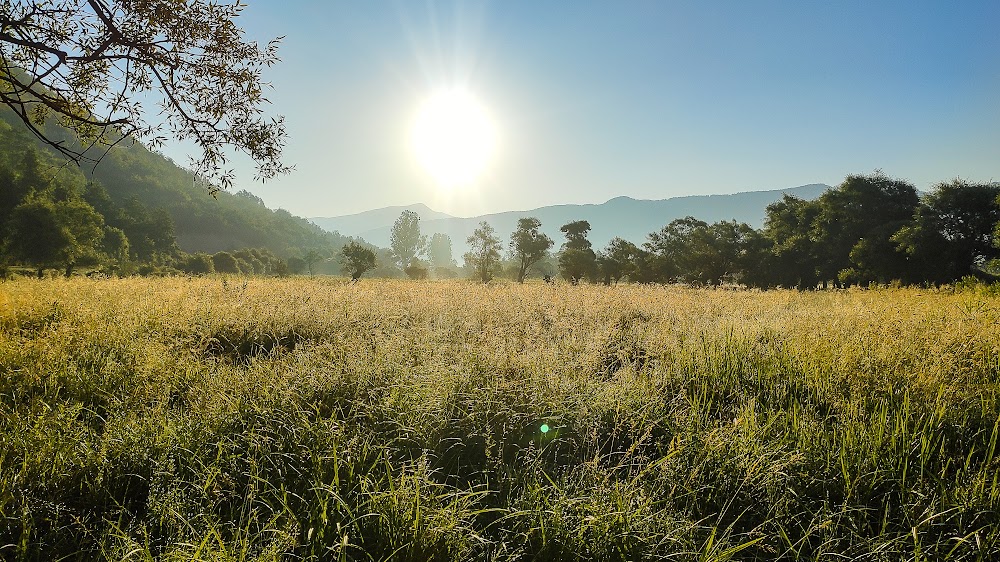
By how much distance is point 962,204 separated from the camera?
26969 mm

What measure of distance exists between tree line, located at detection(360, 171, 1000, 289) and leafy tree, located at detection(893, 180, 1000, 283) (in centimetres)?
5

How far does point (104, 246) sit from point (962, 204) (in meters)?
85.8

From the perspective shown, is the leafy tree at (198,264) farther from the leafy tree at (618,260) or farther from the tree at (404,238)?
the tree at (404,238)

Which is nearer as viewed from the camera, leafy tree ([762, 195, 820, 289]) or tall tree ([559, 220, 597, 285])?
leafy tree ([762, 195, 820, 289])

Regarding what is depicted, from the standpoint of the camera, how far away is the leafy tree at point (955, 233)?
87.0 ft

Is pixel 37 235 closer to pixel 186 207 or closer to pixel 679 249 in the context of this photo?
pixel 679 249

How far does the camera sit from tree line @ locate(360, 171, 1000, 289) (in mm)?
26906

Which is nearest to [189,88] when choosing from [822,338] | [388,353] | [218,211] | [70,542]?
[388,353]

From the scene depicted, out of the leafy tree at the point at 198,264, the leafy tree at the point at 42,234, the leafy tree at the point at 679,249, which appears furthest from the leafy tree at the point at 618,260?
the leafy tree at the point at 198,264

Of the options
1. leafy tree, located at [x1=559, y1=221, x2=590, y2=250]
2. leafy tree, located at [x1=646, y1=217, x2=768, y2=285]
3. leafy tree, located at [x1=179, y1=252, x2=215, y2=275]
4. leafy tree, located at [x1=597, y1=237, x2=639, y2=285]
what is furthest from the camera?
leafy tree, located at [x1=179, y1=252, x2=215, y2=275]

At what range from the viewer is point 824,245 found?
35281mm

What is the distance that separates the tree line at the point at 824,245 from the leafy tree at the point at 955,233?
0.05 metres

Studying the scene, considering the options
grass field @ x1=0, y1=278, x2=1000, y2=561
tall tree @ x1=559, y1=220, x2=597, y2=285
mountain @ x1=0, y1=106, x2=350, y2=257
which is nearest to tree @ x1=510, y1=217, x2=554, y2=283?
tall tree @ x1=559, y1=220, x2=597, y2=285

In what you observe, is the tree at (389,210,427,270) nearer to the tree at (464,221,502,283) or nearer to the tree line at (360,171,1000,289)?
the tree at (464,221,502,283)
